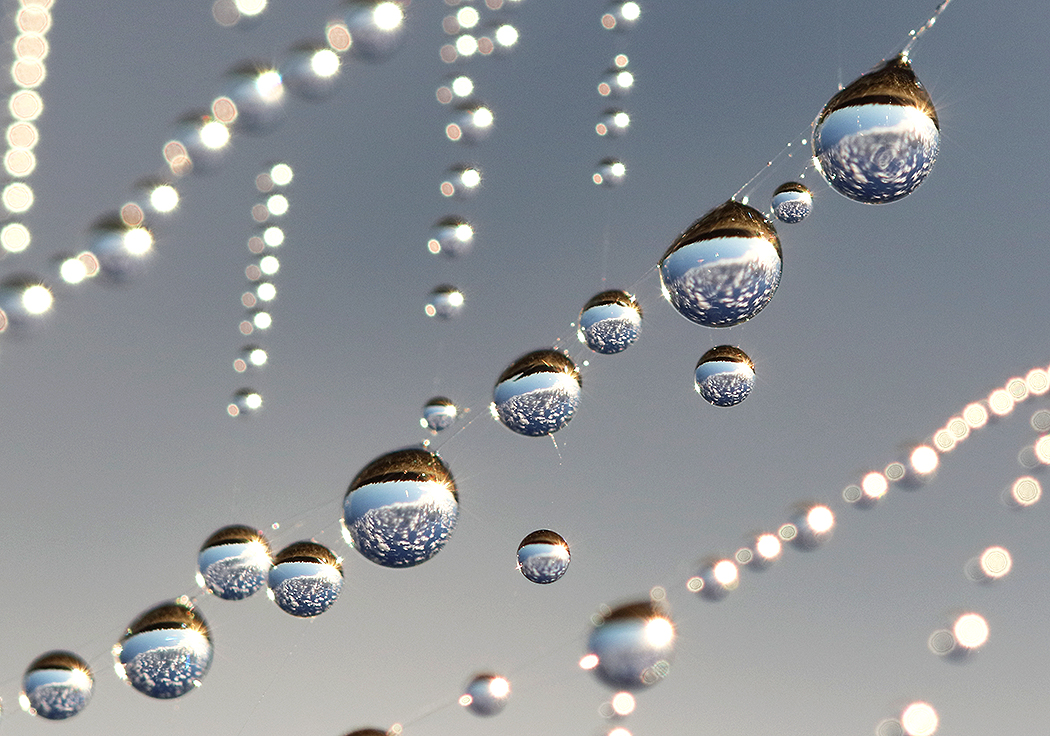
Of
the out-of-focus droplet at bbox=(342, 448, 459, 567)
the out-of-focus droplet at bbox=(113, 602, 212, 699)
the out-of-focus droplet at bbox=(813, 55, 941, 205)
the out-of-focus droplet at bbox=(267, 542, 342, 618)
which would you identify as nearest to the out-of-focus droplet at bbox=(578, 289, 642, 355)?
the out-of-focus droplet at bbox=(342, 448, 459, 567)

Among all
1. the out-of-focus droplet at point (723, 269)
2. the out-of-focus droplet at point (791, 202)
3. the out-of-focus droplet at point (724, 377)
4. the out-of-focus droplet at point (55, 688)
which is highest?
the out-of-focus droplet at point (791, 202)

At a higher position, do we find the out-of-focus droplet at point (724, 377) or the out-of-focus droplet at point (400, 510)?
the out-of-focus droplet at point (724, 377)

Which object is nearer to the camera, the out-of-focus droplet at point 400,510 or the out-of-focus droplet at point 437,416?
the out-of-focus droplet at point 400,510

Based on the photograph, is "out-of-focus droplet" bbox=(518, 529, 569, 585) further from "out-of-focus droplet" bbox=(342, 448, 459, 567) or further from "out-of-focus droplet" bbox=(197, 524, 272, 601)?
"out-of-focus droplet" bbox=(197, 524, 272, 601)

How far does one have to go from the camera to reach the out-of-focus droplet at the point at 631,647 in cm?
221

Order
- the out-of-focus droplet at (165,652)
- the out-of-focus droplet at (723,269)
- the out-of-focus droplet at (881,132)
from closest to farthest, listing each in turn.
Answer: the out-of-focus droplet at (881,132)
the out-of-focus droplet at (723,269)
the out-of-focus droplet at (165,652)

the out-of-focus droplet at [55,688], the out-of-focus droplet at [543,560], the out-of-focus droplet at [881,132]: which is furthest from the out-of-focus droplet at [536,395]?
the out-of-focus droplet at [55,688]

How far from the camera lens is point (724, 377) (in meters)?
2.81

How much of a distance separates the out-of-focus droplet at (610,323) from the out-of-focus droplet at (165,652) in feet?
5.11

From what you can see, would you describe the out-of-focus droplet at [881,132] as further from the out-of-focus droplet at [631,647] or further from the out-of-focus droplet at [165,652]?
the out-of-focus droplet at [165,652]

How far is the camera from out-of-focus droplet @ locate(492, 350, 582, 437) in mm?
2396

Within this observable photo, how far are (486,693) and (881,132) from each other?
2.46 m

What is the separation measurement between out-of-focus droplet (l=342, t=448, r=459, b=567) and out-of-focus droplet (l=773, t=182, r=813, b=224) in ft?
5.20

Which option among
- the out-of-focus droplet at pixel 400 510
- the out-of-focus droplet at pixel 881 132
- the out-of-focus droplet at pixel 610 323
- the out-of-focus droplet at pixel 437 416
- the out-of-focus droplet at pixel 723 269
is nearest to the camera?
the out-of-focus droplet at pixel 881 132
